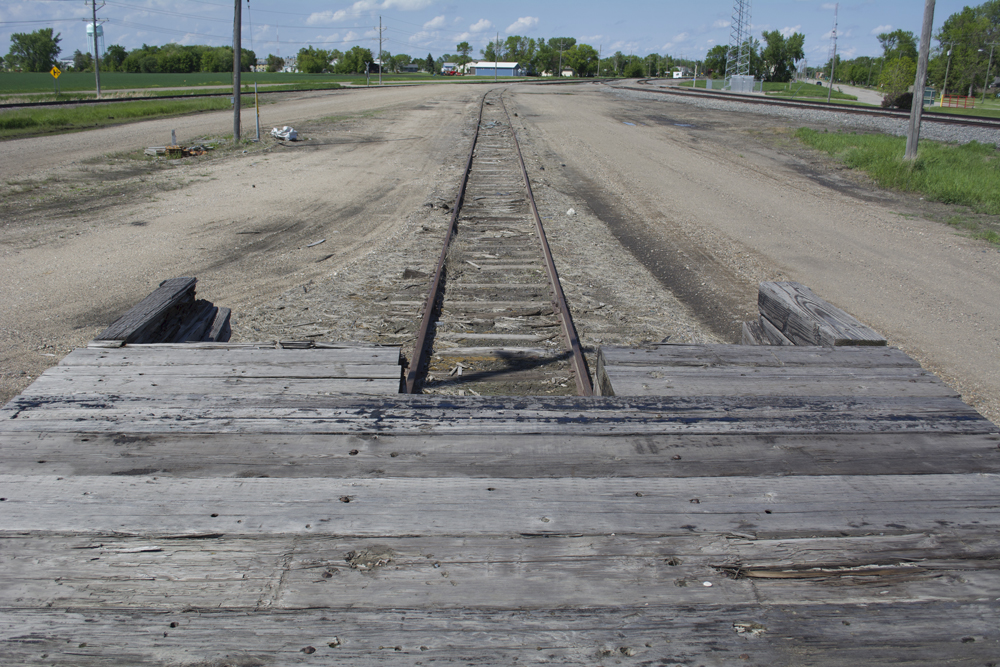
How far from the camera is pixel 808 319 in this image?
156 inches

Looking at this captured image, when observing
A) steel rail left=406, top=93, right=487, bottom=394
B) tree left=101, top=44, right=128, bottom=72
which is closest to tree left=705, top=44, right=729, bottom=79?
tree left=101, top=44, right=128, bottom=72

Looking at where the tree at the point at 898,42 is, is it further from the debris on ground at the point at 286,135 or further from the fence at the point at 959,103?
the debris on ground at the point at 286,135

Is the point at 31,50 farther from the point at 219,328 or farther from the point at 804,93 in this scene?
the point at 219,328

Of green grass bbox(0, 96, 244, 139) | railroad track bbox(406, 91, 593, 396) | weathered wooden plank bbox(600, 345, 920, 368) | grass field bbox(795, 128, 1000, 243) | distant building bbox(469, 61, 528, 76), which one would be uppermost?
distant building bbox(469, 61, 528, 76)

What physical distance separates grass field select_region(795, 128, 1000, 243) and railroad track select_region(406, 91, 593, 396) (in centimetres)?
762

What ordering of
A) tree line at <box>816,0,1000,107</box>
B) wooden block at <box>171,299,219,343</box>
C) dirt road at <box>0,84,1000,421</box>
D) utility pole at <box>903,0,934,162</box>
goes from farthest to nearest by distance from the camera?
tree line at <box>816,0,1000,107</box>, utility pole at <box>903,0,934,162</box>, dirt road at <box>0,84,1000,421</box>, wooden block at <box>171,299,219,343</box>

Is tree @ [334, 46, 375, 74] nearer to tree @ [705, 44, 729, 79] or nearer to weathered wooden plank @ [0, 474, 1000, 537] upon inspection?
tree @ [705, 44, 729, 79]

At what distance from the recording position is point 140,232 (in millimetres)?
9781

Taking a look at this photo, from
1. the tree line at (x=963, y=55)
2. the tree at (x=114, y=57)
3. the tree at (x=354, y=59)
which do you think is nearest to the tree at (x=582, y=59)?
the tree at (x=354, y=59)

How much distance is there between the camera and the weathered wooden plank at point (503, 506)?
1950 mm

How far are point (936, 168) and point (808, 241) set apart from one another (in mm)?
7813

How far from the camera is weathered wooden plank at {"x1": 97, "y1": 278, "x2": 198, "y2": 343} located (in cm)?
349

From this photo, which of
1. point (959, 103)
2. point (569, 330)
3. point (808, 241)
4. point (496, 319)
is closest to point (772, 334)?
point (569, 330)

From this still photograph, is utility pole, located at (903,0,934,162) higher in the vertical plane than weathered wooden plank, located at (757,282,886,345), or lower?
higher
